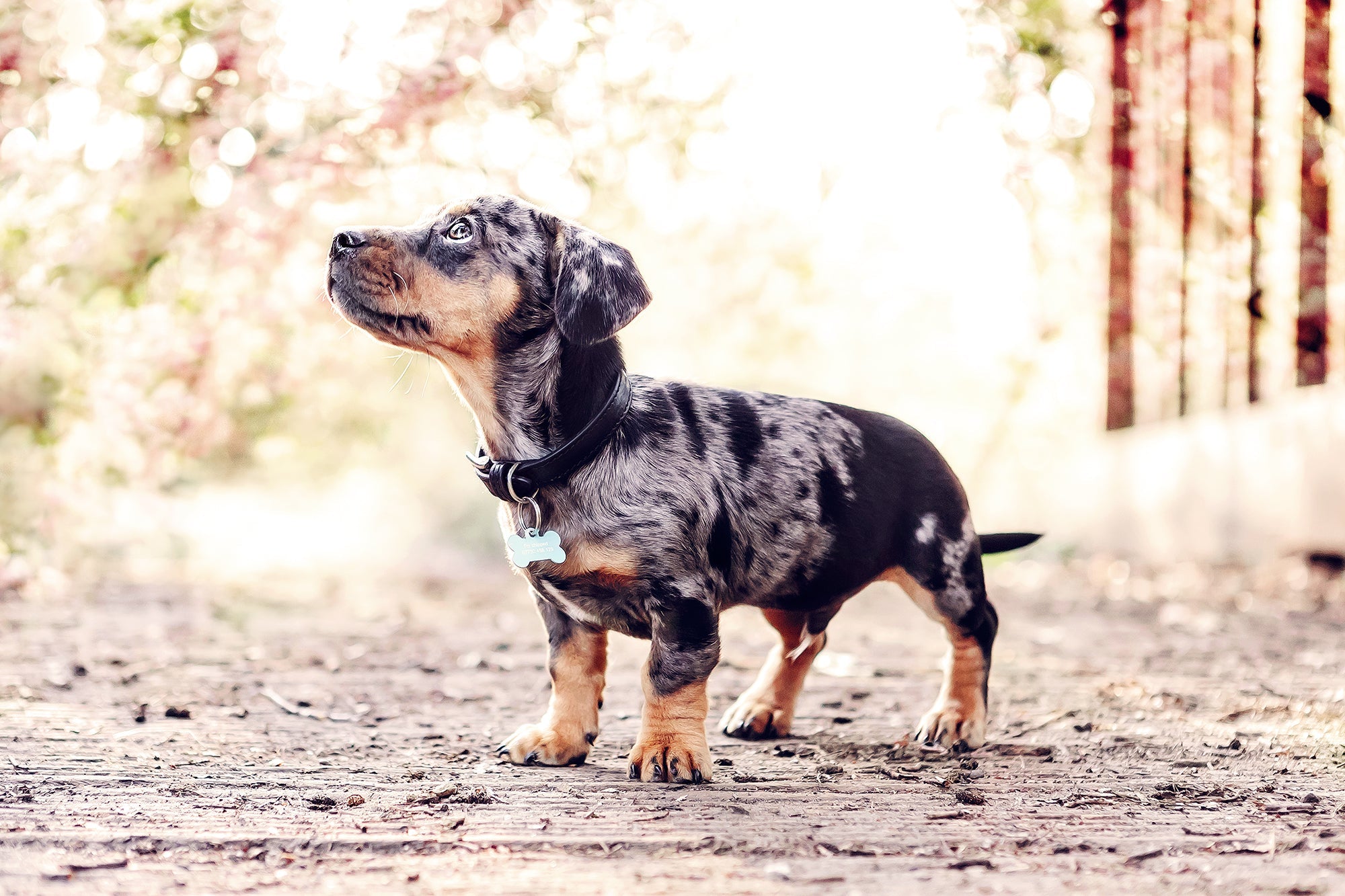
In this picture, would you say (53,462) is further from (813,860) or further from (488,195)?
(813,860)

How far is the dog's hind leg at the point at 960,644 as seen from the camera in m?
3.41

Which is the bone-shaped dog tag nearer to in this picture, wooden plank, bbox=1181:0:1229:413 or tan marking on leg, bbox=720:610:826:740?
tan marking on leg, bbox=720:610:826:740

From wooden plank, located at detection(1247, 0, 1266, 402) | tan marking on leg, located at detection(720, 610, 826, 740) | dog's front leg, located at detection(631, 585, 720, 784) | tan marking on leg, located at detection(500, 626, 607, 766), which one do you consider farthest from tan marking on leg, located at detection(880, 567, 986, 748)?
wooden plank, located at detection(1247, 0, 1266, 402)

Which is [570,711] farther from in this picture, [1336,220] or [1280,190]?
[1280,190]

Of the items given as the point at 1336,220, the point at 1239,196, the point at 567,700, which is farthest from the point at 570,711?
the point at 1239,196

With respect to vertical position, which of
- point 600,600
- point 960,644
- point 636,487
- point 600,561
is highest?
point 636,487

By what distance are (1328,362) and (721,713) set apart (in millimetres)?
5346

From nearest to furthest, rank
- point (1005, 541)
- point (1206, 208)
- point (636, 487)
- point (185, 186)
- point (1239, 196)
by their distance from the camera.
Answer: point (636, 487) < point (1005, 541) < point (185, 186) < point (1239, 196) < point (1206, 208)

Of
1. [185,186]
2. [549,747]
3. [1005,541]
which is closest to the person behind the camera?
[549,747]

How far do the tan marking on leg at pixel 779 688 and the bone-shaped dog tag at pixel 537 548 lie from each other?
0.90 m

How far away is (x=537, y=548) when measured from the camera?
2998 millimetres

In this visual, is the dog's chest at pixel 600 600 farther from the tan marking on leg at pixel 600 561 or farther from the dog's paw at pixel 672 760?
the dog's paw at pixel 672 760

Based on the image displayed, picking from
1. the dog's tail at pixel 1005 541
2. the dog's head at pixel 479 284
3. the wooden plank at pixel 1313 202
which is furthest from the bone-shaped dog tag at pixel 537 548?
the wooden plank at pixel 1313 202

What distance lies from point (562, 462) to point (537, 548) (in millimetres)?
226
